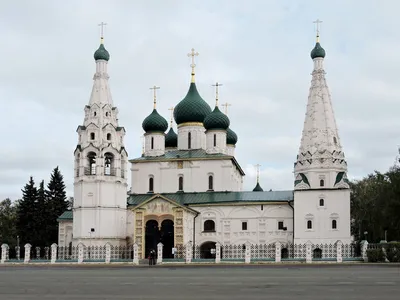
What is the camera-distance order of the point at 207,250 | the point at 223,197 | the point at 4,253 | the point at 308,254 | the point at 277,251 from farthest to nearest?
the point at 223,197
the point at 207,250
the point at 4,253
the point at 308,254
the point at 277,251

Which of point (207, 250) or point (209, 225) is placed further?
point (209, 225)

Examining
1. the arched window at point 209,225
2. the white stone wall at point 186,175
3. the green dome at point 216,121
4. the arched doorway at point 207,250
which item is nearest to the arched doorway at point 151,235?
the arched doorway at point 207,250

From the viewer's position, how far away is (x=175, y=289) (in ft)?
52.6

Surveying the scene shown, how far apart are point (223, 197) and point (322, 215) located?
8.80m

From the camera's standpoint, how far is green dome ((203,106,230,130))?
173ft

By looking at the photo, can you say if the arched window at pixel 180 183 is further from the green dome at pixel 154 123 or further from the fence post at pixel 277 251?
the fence post at pixel 277 251

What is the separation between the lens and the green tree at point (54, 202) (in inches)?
2258

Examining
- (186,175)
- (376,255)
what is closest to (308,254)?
(376,255)

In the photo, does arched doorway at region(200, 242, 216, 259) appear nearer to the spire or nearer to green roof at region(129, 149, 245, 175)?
green roof at region(129, 149, 245, 175)

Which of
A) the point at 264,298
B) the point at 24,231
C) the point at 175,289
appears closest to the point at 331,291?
the point at 264,298

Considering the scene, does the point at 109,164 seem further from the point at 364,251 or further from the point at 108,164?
the point at 364,251

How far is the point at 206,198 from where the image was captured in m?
50.8

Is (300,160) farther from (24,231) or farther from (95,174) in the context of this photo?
(24,231)

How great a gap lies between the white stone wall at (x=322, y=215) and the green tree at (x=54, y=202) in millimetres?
24158
